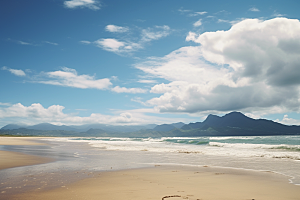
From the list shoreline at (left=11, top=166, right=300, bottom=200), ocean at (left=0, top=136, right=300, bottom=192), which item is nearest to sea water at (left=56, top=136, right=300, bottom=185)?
ocean at (left=0, top=136, right=300, bottom=192)

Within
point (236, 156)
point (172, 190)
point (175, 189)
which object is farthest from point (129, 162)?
point (236, 156)

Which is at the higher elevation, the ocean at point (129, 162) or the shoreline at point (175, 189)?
the shoreline at point (175, 189)

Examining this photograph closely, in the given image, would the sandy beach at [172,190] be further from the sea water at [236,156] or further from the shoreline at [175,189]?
the sea water at [236,156]

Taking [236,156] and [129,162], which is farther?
[236,156]

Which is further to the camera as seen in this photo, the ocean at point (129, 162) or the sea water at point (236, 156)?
the sea water at point (236, 156)

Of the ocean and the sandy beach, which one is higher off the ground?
the sandy beach

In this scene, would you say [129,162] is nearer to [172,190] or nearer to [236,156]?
[172,190]

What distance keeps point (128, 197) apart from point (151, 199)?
76 cm

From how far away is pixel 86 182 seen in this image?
828 centimetres

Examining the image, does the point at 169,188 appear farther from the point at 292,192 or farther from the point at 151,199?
the point at 292,192

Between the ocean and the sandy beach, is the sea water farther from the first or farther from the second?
the sandy beach

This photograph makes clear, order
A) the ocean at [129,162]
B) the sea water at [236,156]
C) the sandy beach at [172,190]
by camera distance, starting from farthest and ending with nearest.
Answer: the sea water at [236,156], the ocean at [129,162], the sandy beach at [172,190]

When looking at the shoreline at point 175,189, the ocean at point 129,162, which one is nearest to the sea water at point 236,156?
the ocean at point 129,162

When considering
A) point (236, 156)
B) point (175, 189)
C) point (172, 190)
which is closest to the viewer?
point (172, 190)
